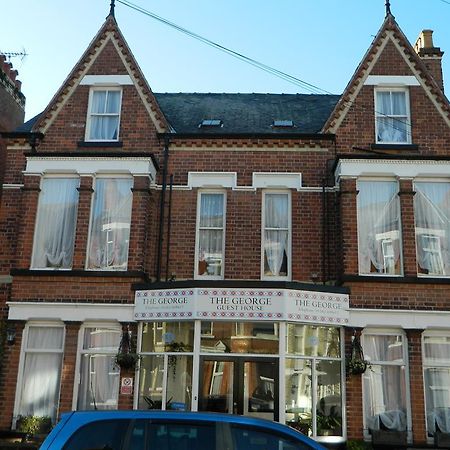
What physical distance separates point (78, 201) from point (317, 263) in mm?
6396

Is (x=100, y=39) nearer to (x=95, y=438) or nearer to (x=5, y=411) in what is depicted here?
(x=5, y=411)

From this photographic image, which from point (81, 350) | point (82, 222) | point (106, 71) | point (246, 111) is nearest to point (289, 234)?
point (246, 111)

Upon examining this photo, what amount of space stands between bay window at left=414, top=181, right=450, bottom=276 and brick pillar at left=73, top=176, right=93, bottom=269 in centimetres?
830

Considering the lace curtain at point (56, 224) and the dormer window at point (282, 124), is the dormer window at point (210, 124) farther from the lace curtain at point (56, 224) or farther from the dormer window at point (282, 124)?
the lace curtain at point (56, 224)

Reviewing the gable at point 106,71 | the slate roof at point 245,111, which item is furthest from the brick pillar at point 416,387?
the gable at point 106,71

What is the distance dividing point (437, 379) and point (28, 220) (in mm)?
10810

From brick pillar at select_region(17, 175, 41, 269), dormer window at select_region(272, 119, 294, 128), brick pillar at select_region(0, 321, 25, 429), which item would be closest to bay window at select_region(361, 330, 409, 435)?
dormer window at select_region(272, 119, 294, 128)

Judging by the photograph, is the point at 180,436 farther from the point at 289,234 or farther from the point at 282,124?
the point at 282,124

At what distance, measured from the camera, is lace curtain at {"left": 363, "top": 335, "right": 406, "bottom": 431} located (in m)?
13.4

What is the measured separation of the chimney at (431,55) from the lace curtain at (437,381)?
8565 mm

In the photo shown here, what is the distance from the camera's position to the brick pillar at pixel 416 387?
1303cm

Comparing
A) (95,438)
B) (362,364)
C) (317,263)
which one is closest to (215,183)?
(317,263)

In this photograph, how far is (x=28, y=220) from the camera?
595 inches

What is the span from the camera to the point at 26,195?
15.3 meters
